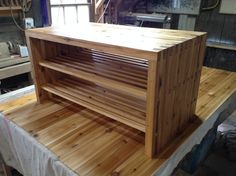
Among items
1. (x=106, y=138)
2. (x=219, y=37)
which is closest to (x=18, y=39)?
(x=106, y=138)

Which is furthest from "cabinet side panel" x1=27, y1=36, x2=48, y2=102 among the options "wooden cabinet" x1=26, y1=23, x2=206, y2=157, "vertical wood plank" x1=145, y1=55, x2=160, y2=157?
"vertical wood plank" x1=145, y1=55, x2=160, y2=157

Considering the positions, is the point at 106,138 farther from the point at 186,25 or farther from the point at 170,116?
the point at 186,25

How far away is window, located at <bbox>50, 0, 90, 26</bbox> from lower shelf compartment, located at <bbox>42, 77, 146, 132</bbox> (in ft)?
6.85

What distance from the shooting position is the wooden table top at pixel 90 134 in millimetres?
1062

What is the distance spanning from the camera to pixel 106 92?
1.44 meters

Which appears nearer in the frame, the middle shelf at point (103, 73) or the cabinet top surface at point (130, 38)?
the cabinet top surface at point (130, 38)

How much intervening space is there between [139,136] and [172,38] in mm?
577

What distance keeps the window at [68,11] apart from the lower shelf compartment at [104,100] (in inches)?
82.2

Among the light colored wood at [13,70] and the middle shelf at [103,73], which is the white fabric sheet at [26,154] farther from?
the light colored wood at [13,70]

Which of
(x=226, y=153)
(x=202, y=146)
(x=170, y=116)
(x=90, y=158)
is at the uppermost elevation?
(x=170, y=116)

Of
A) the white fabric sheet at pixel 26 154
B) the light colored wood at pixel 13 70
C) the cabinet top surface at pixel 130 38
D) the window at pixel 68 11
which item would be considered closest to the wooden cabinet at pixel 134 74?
the cabinet top surface at pixel 130 38

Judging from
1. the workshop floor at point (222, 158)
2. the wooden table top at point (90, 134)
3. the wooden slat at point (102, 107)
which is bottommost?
the workshop floor at point (222, 158)

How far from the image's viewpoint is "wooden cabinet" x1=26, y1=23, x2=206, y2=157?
986 millimetres

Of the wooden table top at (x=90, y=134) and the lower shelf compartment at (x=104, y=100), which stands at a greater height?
the lower shelf compartment at (x=104, y=100)
